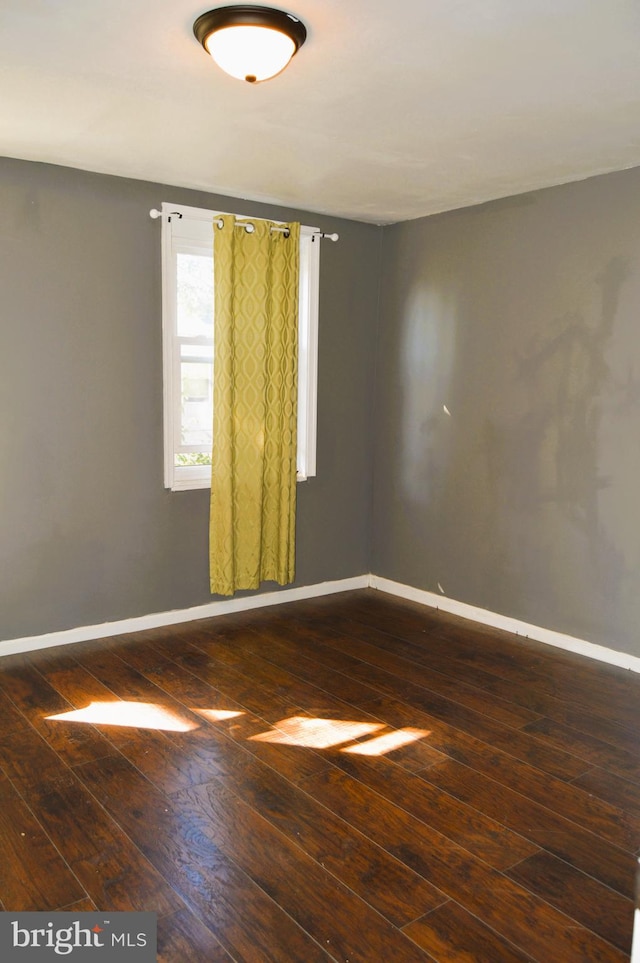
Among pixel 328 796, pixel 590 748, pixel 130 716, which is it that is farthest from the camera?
pixel 130 716

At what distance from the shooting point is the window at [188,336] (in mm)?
4152

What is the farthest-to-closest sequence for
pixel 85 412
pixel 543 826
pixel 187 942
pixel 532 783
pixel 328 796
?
pixel 85 412
pixel 532 783
pixel 328 796
pixel 543 826
pixel 187 942

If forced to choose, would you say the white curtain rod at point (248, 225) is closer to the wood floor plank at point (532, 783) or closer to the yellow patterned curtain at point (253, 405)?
the yellow patterned curtain at point (253, 405)

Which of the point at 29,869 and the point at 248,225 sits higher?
the point at 248,225

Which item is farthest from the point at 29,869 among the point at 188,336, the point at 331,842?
the point at 188,336

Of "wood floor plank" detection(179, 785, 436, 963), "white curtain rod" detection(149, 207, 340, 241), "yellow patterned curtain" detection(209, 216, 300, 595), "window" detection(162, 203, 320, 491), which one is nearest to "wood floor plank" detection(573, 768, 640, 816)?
"wood floor plank" detection(179, 785, 436, 963)

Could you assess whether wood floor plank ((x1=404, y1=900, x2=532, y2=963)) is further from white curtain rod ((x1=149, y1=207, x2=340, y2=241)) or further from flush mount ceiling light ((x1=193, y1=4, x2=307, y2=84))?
white curtain rod ((x1=149, y1=207, x2=340, y2=241))

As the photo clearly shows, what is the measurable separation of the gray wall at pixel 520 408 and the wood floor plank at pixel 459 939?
7.16 ft

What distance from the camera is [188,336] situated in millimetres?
4309

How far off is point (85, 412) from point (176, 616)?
1297 millimetres

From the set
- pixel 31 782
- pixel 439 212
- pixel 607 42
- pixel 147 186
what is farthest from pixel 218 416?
pixel 607 42

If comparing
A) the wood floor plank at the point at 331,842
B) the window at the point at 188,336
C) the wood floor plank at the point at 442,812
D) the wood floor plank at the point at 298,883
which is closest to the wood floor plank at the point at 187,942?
the wood floor plank at the point at 298,883

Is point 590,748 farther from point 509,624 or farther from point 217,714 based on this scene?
point 217,714

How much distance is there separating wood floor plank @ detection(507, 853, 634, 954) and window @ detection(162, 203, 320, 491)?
2.79 meters
